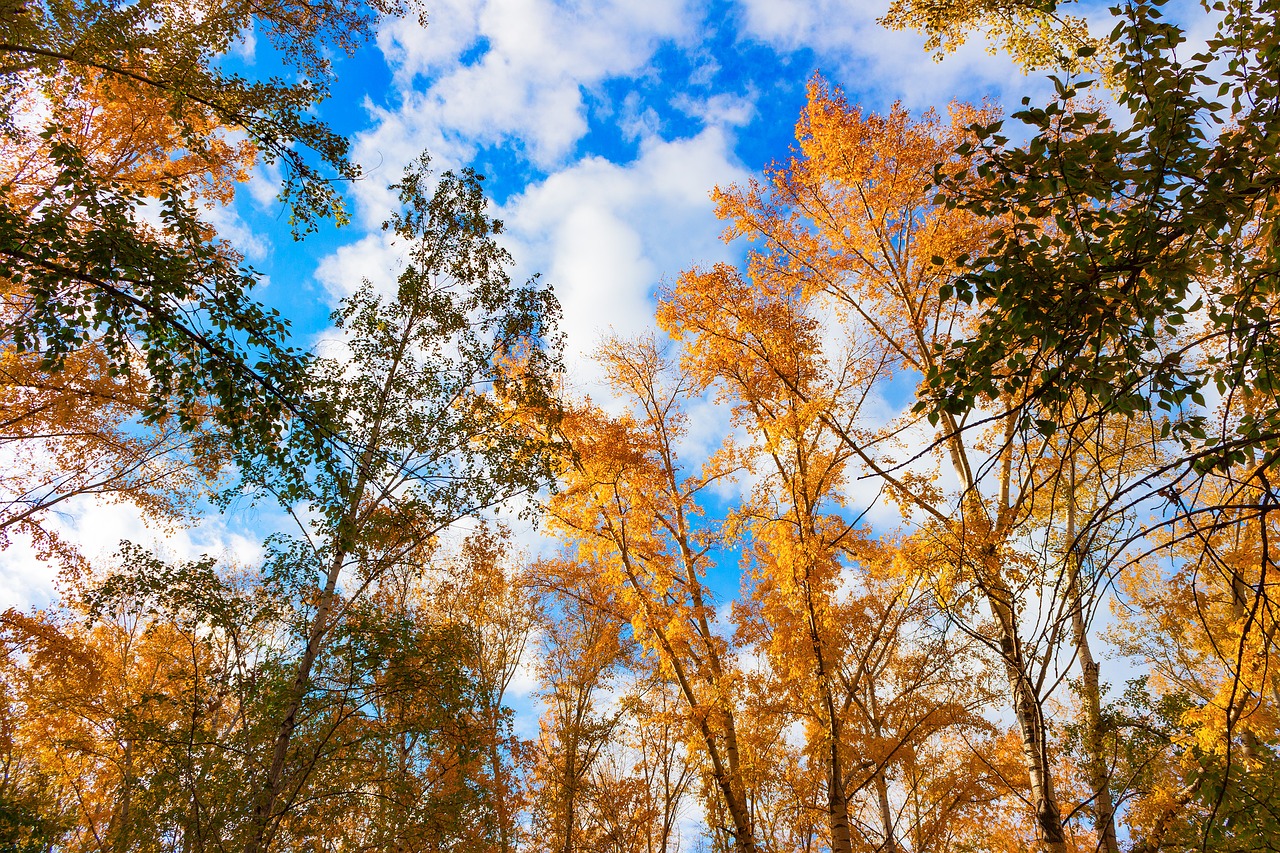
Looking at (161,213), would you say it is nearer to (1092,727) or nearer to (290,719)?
(290,719)

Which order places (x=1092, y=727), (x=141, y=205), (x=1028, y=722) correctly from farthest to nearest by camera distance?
1. (x=1092, y=727)
2. (x=1028, y=722)
3. (x=141, y=205)

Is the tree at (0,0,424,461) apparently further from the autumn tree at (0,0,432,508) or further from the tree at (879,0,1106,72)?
the tree at (879,0,1106,72)

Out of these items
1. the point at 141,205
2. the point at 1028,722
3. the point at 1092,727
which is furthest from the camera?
the point at 1092,727

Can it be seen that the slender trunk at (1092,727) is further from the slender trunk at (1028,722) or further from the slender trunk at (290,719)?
the slender trunk at (290,719)

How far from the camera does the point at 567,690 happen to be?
12609 mm

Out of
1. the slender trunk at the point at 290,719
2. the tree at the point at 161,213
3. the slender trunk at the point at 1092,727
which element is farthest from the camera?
the slender trunk at the point at 1092,727

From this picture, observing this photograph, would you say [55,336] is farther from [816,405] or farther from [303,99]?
[816,405]

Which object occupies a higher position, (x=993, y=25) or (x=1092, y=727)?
(x=993, y=25)

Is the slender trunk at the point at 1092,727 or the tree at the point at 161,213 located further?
the slender trunk at the point at 1092,727

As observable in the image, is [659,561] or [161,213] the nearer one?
[161,213]

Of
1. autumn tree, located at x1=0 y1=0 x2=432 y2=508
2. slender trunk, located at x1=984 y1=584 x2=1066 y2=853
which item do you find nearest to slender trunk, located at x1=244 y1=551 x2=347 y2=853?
autumn tree, located at x1=0 y1=0 x2=432 y2=508

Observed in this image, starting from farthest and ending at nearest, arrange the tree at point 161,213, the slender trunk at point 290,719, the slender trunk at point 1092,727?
1. the slender trunk at point 1092,727
2. the slender trunk at point 290,719
3. the tree at point 161,213

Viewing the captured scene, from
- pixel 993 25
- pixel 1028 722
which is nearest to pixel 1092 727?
pixel 1028 722

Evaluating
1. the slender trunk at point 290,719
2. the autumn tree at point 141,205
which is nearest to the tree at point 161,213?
the autumn tree at point 141,205
